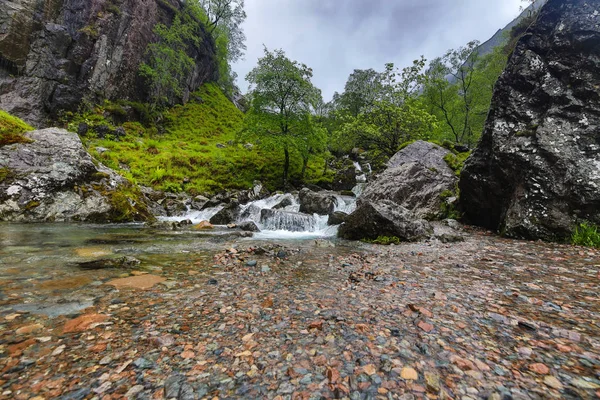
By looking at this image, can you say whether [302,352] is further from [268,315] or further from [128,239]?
[128,239]

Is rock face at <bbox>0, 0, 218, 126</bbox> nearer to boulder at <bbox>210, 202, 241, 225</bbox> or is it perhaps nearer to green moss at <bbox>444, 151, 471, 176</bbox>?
boulder at <bbox>210, 202, 241, 225</bbox>

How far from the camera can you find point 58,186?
11.1 meters

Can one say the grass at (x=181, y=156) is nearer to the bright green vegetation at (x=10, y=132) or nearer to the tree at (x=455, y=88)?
the bright green vegetation at (x=10, y=132)

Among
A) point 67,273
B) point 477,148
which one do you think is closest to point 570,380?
point 67,273

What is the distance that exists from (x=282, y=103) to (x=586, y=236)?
21.6 metres

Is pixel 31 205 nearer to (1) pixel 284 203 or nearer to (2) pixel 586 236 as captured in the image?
(1) pixel 284 203

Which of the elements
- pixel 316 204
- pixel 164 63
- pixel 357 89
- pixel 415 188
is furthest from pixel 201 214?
pixel 357 89

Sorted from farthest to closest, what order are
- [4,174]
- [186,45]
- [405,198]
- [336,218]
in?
[186,45] → [405,198] → [336,218] → [4,174]

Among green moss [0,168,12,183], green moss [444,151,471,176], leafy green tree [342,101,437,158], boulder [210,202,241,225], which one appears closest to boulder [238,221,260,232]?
boulder [210,202,241,225]

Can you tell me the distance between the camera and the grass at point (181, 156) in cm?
2045

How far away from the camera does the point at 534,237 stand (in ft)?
26.1

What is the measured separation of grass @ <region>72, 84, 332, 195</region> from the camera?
20.5 metres

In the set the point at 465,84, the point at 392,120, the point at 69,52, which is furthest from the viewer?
the point at 465,84

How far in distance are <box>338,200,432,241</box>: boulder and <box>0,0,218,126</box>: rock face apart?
30.1 meters
